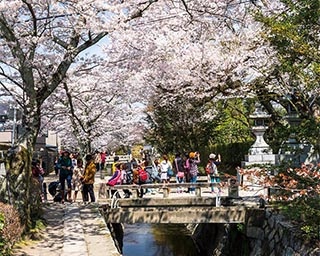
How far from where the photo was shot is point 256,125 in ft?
55.0

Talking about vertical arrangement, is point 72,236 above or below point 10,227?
below

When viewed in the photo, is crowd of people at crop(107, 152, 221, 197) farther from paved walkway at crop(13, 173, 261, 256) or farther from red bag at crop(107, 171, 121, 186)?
paved walkway at crop(13, 173, 261, 256)

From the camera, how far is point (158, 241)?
52.2 ft

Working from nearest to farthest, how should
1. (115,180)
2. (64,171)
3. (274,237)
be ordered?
1. (274,237)
2. (64,171)
3. (115,180)

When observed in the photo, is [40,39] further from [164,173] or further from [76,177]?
[164,173]

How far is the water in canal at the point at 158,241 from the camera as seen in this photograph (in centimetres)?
1450

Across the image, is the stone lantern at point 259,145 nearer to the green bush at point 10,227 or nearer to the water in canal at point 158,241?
the water in canal at point 158,241

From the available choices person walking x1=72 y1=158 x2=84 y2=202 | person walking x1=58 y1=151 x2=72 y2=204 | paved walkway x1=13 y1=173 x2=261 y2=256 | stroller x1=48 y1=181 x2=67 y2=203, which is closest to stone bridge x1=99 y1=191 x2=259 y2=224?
paved walkway x1=13 y1=173 x2=261 y2=256

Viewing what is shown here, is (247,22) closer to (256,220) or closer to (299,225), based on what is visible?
(256,220)

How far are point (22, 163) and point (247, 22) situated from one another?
9.47 metres

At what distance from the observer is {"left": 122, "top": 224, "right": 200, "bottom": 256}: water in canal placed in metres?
14.5

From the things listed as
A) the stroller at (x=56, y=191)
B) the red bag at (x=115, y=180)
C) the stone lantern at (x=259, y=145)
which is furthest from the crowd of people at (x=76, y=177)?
the stone lantern at (x=259, y=145)

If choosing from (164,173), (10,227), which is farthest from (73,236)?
(164,173)

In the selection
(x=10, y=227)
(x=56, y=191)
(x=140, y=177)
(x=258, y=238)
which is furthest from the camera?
(x=140, y=177)
